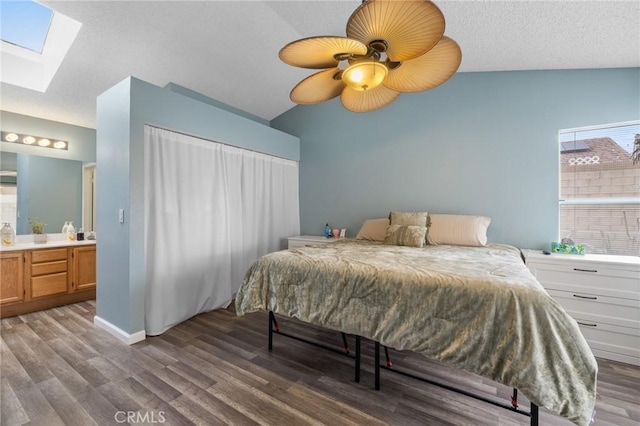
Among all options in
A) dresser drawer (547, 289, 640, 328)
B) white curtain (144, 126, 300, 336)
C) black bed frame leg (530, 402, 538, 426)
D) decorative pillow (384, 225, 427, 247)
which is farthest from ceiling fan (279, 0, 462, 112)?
dresser drawer (547, 289, 640, 328)

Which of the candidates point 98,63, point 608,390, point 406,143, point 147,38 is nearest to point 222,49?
point 147,38

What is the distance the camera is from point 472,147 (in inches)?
126

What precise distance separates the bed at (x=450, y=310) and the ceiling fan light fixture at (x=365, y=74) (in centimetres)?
119

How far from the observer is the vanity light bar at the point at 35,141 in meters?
3.28

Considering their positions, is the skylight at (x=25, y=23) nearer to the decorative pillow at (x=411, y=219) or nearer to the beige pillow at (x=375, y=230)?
the beige pillow at (x=375, y=230)

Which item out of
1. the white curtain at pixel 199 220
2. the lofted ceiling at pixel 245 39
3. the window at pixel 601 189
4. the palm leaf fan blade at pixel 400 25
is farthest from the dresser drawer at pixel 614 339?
the white curtain at pixel 199 220

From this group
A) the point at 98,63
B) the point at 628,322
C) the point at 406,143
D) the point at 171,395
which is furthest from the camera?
the point at 406,143

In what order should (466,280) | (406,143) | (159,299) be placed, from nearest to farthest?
(466,280) < (159,299) < (406,143)

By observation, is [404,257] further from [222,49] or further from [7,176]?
[7,176]

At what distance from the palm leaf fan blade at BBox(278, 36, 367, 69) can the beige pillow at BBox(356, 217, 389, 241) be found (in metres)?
2.10

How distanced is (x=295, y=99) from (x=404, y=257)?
1.56 m

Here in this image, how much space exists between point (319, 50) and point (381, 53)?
1.26ft

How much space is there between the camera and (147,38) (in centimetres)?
266

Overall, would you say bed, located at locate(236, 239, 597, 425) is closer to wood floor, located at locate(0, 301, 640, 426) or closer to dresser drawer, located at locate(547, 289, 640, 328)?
wood floor, located at locate(0, 301, 640, 426)
